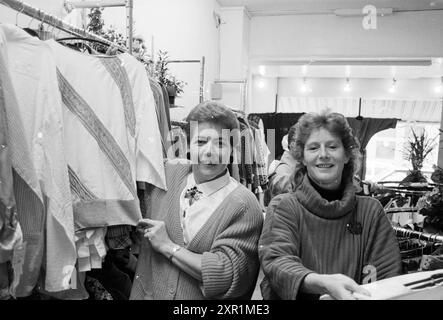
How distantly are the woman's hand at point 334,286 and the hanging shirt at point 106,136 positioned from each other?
594 millimetres

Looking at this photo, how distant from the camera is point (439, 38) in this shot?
4.45 metres

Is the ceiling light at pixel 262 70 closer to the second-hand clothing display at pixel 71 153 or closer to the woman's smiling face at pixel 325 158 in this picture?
the second-hand clothing display at pixel 71 153

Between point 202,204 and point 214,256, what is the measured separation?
16cm

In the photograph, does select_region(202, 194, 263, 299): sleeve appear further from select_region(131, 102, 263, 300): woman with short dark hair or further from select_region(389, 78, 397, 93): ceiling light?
select_region(389, 78, 397, 93): ceiling light

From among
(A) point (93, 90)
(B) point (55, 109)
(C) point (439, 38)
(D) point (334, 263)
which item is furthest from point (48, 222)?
(C) point (439, 38)

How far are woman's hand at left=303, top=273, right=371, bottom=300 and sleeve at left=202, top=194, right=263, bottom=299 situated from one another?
23 centimetres

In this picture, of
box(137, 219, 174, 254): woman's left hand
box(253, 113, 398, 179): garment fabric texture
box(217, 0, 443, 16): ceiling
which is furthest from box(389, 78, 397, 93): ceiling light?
box(137, 219, 174, 254): woman's left hand

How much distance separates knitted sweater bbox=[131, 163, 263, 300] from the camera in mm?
1059

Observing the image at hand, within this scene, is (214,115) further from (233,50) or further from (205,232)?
(233,50)

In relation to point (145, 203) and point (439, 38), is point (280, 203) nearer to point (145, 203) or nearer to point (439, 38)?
point (145, 203)

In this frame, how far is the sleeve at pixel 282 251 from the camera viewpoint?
0.91 m

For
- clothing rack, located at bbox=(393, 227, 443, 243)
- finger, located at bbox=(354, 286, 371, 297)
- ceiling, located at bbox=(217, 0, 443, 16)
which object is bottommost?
clothing rack, located at bbox=(393, 227, 443, 243)

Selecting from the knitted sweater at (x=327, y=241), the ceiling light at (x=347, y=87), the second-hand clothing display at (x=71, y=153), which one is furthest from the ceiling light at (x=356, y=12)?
the knitted sweater at (x=327, y=241)

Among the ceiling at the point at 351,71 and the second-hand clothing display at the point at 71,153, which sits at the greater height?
the ceiling at the point at 351,71
